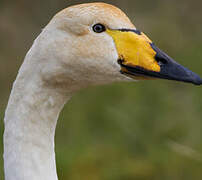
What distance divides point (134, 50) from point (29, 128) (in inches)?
27.8

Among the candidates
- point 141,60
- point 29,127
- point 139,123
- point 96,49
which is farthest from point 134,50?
point 139,123

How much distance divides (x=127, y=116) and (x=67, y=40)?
Result: 374 centimetres

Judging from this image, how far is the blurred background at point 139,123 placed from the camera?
5.85 m

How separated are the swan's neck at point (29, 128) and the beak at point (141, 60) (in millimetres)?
406

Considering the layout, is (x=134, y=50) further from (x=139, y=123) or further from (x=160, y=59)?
(x=139, y=123)

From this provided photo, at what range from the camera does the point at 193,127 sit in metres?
6.36

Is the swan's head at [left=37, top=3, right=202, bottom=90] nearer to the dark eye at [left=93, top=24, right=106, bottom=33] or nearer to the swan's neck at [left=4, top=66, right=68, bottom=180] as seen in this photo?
the dark eye at [left=93, top=24, right=106, bottom=33]

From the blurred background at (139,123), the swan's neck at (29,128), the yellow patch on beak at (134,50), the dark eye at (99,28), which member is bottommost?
the blurred background at (139,123)

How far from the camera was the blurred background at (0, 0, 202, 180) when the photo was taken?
5852mm

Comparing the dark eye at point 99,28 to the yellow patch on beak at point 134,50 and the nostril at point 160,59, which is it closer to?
the yellow patch on beak at point 134,50

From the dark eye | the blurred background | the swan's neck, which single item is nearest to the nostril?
the dark eye

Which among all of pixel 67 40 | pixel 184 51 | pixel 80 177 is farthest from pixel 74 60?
pixel 184 51

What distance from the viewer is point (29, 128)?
10.1 ft

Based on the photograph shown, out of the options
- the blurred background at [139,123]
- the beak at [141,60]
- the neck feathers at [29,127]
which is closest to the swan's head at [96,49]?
the beak at [141,60]
